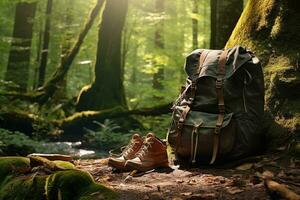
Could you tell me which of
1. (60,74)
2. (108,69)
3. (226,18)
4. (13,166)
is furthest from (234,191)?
(60,74)

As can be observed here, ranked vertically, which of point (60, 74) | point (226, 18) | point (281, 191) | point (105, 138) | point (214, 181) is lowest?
point (105, 138)

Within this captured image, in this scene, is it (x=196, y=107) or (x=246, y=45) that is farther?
(x=246, y=45)

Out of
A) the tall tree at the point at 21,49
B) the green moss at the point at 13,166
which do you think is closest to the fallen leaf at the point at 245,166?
the green moss at the point at 13,166

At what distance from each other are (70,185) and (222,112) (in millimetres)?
1591

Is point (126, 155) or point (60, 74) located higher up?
point (60, 74)

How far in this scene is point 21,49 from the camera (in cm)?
1483

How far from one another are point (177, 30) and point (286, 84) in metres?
17.3

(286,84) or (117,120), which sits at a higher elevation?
(286,84)

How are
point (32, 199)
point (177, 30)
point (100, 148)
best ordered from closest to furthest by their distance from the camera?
point (32, 199), point (100, 148), point (177, 30)

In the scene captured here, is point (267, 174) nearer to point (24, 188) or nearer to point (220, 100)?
point (220, 100)

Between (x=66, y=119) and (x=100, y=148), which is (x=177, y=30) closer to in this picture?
(x=66, y=119)

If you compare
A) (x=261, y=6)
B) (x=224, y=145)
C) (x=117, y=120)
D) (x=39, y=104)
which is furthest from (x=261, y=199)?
(x=39, y=104)

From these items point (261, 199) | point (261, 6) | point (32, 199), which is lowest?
point (32, 199)

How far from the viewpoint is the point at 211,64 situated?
155 inches
